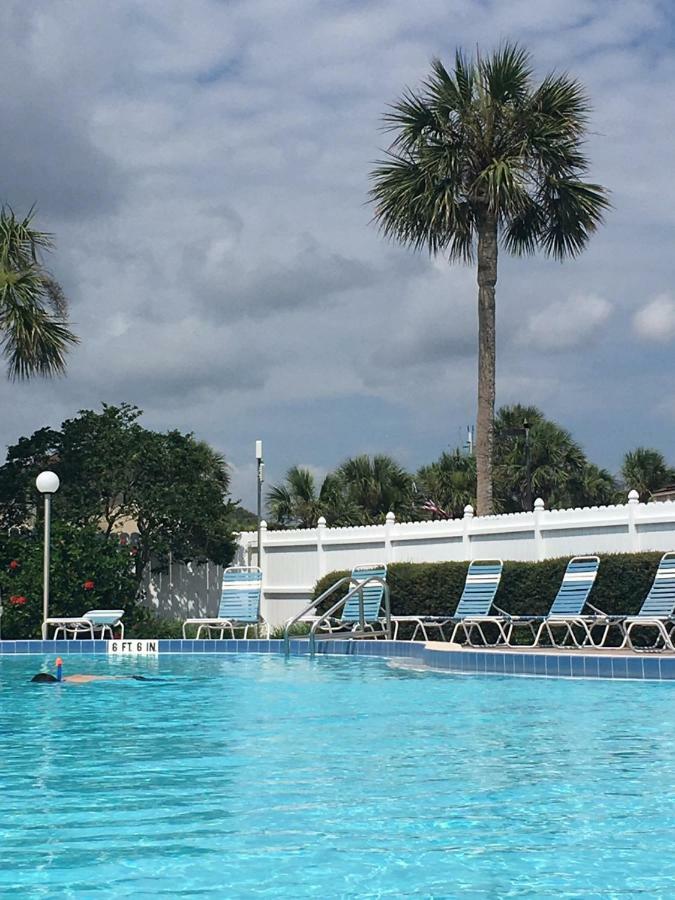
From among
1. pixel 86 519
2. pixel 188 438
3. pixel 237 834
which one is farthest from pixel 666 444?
pixel 237 834

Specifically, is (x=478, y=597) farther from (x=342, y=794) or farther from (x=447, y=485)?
(x=447, y=485)

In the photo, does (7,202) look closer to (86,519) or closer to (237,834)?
(86,519)

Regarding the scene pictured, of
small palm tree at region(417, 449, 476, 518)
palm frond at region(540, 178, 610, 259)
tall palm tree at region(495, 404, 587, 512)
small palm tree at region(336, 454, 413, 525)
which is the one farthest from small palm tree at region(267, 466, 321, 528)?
palm frond at region(540, 178, 610, 259)

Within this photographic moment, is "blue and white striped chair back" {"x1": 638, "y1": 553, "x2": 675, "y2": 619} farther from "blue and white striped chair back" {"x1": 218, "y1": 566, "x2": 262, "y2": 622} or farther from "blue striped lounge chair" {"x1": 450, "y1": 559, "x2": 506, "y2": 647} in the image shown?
"blue and white striped chair back" {"x1": 218, "y1": 566, "x2": 262, "y2": 622}

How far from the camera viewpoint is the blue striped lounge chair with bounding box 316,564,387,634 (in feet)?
52.7

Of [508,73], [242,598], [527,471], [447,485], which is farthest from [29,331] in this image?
[527,471]

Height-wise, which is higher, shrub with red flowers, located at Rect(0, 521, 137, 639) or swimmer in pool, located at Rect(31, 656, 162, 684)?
shrub with red flowers, located at Rect(0, 521, 137, 639)

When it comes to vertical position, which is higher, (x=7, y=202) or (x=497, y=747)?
(x=7, y=202)

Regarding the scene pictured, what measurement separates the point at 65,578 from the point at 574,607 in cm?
811

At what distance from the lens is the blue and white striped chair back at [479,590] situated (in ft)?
49.0

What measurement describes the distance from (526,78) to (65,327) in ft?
27.6

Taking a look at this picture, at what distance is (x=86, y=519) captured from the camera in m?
20.1

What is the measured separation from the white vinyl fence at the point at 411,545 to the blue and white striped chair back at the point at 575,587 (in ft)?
3.30

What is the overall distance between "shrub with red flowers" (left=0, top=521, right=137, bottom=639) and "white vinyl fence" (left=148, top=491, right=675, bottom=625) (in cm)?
162
